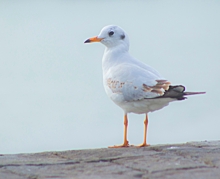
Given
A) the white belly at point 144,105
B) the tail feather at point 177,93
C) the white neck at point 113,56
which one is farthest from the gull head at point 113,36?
the tail feather at point 177,93

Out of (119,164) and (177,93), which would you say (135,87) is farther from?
(119,164)

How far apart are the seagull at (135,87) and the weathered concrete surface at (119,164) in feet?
2.37

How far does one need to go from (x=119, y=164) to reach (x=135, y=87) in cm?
167

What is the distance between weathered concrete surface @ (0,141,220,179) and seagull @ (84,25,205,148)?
2.37 feet

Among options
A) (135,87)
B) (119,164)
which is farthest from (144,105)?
(119,164)

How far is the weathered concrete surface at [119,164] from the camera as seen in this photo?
3.14m

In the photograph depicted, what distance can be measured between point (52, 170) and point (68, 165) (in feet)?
0.59

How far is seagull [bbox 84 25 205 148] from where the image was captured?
4.82 meters

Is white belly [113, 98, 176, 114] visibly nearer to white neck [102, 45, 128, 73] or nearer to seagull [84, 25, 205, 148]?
seagull [84, 25, 205, 148]

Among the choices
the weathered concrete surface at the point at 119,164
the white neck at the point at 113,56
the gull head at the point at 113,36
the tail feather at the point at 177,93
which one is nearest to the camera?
the weathered concrete surface at the point at 119,164

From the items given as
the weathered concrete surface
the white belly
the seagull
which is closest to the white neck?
the seagull

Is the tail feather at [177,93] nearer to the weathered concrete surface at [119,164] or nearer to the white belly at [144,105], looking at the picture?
the white belly at [144,105]

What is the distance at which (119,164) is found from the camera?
3.46 metres

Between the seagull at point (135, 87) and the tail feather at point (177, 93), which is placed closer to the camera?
the tail feather at point (177, 93)
